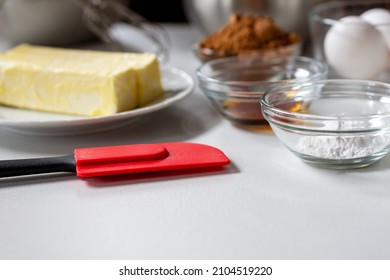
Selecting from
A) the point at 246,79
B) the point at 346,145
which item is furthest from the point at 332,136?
the point at 246,79

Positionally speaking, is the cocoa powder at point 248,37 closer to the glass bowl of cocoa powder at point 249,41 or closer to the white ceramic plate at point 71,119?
the glass bowl of cocoa powder at point 249,41

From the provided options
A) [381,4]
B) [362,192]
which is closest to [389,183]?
[362,192]

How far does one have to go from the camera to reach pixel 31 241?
0.59m

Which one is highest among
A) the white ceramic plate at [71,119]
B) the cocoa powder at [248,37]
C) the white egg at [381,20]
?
the white egg at [381,20]

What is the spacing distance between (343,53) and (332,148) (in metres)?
0.32

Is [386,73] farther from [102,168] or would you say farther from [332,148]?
[102,168]

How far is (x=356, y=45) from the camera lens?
94 cm

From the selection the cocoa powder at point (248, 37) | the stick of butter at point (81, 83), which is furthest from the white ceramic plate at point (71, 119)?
the cocoa powder at point (248, 37)

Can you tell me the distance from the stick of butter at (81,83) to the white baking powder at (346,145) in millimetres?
272

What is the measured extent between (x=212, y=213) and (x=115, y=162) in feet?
0.45

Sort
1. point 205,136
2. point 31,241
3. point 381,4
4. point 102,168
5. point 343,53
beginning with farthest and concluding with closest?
point 381,4, point 343,53, point 205,136, point 102,168, point 31,241

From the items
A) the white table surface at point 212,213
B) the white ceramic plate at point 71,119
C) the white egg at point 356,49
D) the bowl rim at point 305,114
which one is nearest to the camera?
the white table surface at point 212,213

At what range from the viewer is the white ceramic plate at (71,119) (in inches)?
30.9

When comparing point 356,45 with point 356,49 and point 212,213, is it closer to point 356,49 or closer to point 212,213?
point 356,49
